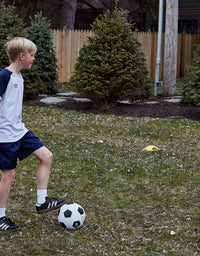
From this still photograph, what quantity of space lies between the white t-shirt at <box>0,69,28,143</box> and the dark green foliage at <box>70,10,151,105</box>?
630cm

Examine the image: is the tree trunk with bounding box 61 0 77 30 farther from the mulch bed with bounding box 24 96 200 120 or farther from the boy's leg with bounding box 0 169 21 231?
the boy's leg with bounding box 0 169 21 231

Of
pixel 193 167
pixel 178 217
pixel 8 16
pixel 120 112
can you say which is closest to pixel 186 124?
pixel 120 112

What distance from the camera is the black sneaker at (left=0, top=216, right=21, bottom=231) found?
175 inches

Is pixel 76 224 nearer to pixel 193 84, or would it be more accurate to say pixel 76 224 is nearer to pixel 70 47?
pixel 193 84

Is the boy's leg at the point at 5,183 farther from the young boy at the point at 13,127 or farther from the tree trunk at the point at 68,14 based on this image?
the tree trunk at the point at 68,14

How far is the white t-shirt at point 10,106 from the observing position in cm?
432

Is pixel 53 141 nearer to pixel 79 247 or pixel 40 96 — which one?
pixel 79 247

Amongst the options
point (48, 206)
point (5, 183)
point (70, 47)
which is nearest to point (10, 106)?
point (5, 183)

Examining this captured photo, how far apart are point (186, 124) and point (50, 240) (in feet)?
19.3

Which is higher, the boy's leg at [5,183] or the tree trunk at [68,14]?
the tree trunk at [68,14]

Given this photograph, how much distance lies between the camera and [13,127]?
439 centimetres

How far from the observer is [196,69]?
1077 cm

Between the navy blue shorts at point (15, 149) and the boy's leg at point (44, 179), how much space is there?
0.25ft

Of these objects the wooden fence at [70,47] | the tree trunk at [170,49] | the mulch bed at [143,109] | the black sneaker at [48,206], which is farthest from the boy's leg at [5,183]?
the wooden fence at [70,47]
